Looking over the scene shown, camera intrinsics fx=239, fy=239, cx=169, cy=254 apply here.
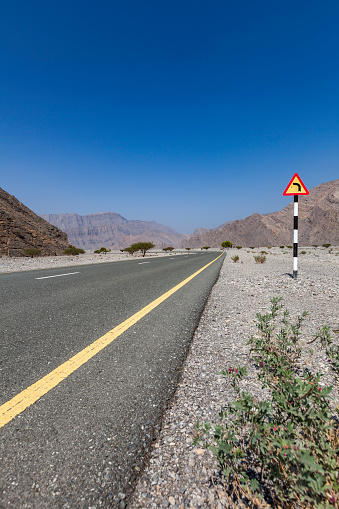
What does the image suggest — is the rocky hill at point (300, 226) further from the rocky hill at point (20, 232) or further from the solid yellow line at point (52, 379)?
the solid yellow line at point (52, 379)

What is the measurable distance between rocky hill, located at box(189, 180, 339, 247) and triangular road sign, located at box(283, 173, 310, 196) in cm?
8834

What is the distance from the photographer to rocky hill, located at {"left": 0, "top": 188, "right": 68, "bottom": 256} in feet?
120

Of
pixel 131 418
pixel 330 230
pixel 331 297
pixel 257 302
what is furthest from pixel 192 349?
pixel 330 230

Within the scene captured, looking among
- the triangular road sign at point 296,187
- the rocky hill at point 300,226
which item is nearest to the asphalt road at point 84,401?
the triangular road sign at point 296,187

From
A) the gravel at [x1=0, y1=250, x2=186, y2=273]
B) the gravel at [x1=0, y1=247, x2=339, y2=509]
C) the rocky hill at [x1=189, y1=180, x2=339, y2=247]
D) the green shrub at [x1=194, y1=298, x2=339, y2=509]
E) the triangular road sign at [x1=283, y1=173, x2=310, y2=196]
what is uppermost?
the rocky hill at [x1=189, y1=180, x2=339, y2=247]

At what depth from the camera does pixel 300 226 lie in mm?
96500

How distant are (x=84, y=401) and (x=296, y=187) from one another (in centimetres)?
796

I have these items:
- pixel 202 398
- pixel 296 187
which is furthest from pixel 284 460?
pixel 296 187

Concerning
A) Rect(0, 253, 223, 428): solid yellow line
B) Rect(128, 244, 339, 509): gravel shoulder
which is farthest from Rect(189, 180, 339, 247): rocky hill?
Rect(0, 253, 223, 428): solid yellow line

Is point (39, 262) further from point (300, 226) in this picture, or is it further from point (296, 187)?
point (300, 226)

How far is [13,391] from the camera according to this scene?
190 centimetres

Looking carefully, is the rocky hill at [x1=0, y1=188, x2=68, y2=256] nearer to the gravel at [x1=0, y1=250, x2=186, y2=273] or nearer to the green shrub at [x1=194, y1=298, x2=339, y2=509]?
the gravel at [x1=0, y1=250, x2=186, y2=273]

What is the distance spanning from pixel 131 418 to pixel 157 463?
1.27 ft

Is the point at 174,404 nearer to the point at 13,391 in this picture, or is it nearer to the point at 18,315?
the point at 13,391
